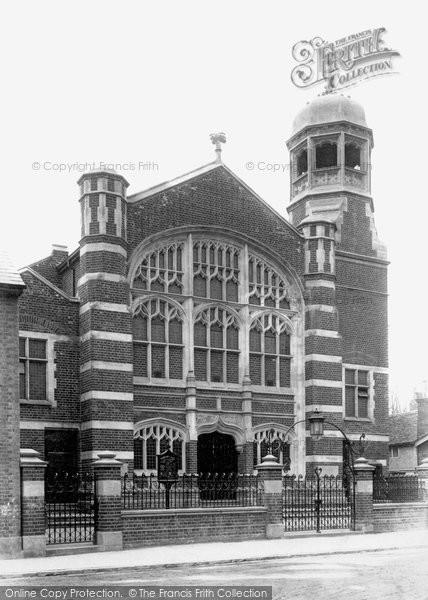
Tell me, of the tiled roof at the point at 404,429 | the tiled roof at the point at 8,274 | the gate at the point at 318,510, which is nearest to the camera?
the tiled roof at the point at 8,274

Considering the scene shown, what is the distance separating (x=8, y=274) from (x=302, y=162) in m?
17.4

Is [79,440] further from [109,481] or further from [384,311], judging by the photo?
[384,311]

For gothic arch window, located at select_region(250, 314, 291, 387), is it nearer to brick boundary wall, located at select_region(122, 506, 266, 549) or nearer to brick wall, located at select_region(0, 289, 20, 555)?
brick boundary wall, located at select_region(122, 506, 266, 549)

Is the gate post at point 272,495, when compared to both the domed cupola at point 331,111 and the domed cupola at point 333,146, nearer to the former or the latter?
the domed cupola at point 333,146

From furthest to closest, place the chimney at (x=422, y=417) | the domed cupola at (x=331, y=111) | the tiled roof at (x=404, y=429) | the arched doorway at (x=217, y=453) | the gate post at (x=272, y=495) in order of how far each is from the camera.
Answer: the tiled roof at (x=404, y=429) < the chimney at (x=422, y=417) < the domed cupola at (x=331, y=111) < the arched doorway at (x=217, y=453) < the gate post at (x=272, y=495)

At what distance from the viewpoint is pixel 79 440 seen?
2556 cm

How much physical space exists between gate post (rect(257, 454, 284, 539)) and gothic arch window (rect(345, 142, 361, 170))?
14.9 metres

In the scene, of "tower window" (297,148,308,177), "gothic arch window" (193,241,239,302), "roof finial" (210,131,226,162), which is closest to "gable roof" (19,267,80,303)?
"gothic arch window" (193,241,239,302)

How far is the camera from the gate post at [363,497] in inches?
906

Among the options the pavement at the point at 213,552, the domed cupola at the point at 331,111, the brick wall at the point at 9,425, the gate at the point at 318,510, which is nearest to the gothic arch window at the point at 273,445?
the gate at the point at 318,510

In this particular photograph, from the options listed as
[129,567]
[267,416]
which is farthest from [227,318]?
[129,567]

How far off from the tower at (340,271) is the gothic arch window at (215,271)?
2.85 metres

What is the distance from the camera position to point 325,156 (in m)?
33.3

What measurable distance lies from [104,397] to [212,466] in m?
4.74
